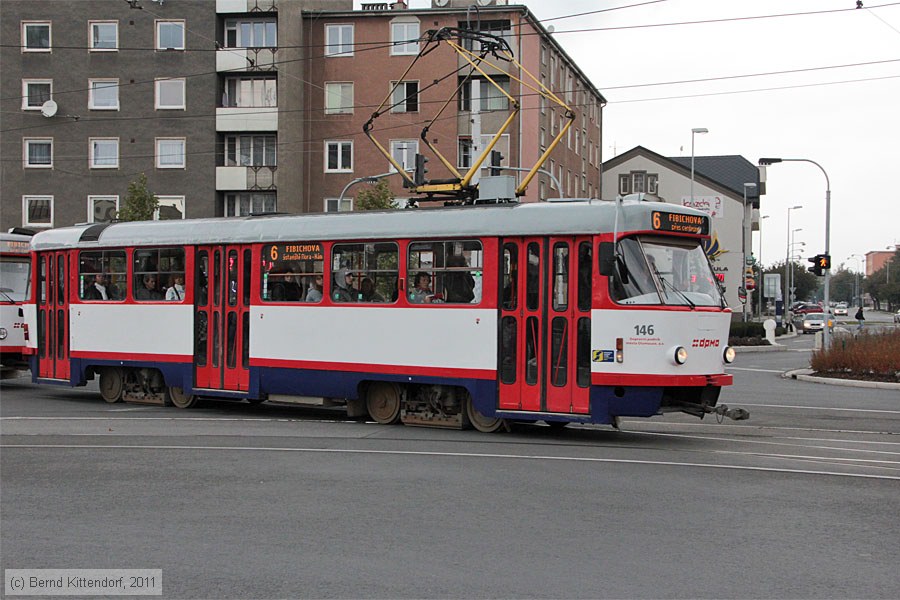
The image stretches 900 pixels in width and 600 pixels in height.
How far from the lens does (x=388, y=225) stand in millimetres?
15266

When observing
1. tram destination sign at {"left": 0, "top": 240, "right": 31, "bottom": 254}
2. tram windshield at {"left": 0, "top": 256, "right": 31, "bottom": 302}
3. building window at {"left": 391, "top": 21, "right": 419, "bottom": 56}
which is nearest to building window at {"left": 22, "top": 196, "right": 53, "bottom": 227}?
building window at {"left": 391, "top": 21, "right": 419, "bottom": 56}

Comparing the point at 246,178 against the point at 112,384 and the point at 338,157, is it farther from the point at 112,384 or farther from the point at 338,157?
the point at 112,384

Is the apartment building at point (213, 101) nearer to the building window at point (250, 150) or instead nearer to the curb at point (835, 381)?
the building window at point (250, 150)

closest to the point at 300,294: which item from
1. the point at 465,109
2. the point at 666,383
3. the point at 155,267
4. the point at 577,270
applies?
the point at 155,267

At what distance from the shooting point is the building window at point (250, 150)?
50.8 meters

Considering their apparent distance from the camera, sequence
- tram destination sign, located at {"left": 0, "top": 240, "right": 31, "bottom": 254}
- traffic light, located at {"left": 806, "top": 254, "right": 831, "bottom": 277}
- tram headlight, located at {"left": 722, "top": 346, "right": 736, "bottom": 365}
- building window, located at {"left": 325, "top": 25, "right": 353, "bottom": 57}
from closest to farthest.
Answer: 1. tram headlight, located at {"left": 722, "top": 346, "right": 736, "bottom": 365}
2. tram destination sign, located at {"left": 0, "top": 240, "right": 31, "bottom": 254}
3. traffic light, located at {"left": 806, "top": 254, "right": 831, "bottom": 277}
4. building window, located at {"left": 325, "top": 25, "right": 353, "bottom": 57}

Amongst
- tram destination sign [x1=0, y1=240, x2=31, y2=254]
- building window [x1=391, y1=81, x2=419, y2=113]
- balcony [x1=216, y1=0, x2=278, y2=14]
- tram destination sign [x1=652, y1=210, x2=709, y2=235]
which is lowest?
tram destination sign [x1=652, y1=210, x2=709, y2=235]

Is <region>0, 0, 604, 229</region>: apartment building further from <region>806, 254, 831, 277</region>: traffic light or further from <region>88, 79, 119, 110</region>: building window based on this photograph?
<region>806, 254, 831, 277</region>: traffic light

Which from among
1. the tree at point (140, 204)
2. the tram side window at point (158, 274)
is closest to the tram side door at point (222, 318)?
the tram side window at point (158, 274)

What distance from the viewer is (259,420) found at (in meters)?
16.2

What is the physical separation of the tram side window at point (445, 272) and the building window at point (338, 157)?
37.5 meters

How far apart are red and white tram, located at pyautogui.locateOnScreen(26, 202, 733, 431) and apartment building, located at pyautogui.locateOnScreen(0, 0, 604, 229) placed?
3194 cm

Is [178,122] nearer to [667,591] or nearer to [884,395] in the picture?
[884,395]

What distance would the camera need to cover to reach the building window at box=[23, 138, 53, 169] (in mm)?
51125
